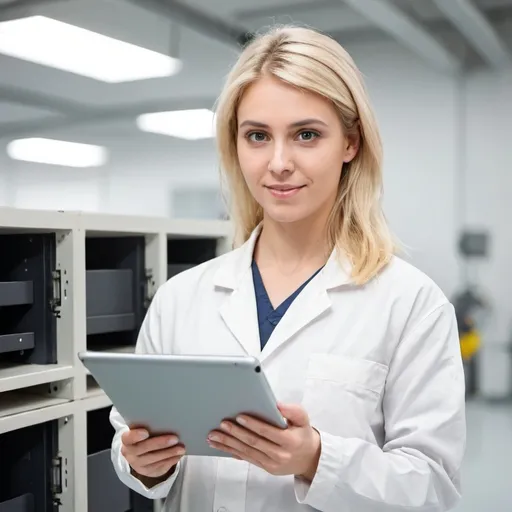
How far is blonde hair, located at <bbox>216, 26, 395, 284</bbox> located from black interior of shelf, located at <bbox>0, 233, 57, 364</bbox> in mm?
448

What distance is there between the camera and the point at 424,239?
4273mm

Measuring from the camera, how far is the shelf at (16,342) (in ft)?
4.13

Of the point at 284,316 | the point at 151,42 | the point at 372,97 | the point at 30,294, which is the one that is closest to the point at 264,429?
the point at 284,316

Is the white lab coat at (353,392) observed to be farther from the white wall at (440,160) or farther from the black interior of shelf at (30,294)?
the white wall at (440,160)

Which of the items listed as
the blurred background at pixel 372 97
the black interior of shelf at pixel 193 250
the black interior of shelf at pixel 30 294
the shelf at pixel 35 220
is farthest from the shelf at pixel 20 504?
the blurred background at pixel 372 97

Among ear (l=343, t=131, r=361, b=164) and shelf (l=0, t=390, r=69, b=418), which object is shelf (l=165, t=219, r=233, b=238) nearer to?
shelf (l=0, t=390, r=69, b=418)

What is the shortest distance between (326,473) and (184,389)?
8.7 inches

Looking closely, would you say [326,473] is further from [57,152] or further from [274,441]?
[57,152]

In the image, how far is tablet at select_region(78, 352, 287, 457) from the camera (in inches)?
29.1

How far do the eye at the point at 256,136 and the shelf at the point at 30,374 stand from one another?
599 mm

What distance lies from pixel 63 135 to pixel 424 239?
96.7 inches

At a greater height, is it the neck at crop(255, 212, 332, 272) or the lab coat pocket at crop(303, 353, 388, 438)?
the neck at crop(255, 212, 332, 272)

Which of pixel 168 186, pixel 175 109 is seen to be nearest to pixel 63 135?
pixel 175 109

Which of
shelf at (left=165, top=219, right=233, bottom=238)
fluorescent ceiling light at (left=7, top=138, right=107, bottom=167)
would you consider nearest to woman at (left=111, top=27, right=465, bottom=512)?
shelf at (left=165, top=219, right=233, bottom=238)
